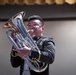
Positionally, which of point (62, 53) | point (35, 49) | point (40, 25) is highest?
point (40, 25)

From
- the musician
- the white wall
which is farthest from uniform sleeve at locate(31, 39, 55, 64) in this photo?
the white wall

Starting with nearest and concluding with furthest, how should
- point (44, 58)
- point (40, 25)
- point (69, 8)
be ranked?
point (44, 58) → point (40, 25) → point (69, 8)

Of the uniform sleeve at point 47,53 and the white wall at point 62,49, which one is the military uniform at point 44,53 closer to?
the uniform sleeve at point 47,53

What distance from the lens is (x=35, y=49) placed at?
124 centimetres

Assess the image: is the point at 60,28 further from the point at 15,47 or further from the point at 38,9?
the point at 15,47

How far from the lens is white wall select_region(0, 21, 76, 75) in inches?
104

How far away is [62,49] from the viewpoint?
267 cm

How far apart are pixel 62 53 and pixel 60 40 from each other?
156 mm

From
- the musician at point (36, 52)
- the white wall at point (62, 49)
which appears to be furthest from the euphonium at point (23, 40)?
the white wall at point (62, 49)

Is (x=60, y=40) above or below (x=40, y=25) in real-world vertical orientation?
below

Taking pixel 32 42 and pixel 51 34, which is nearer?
pixel 32 42

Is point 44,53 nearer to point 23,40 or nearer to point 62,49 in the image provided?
point 23,40

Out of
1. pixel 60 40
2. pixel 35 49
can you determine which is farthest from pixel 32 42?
pixel 60 40

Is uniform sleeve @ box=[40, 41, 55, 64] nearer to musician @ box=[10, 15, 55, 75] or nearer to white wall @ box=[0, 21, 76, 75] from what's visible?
musician @ box=[10, 15, 55, 75]
